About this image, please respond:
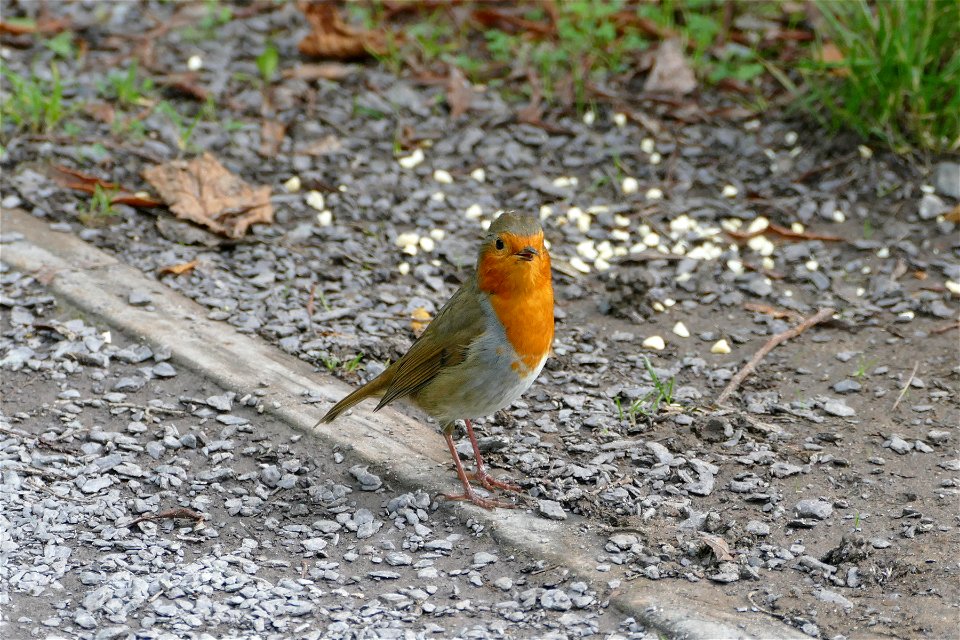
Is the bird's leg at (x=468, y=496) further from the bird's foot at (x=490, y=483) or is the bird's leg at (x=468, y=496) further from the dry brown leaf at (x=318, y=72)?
the dry brown leaf at (x=318, y=72)

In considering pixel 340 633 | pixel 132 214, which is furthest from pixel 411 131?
pixel 340 633

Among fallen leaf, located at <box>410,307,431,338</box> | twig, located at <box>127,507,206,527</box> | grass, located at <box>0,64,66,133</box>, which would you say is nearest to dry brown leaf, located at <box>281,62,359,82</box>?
grass, located at <box>0,64,66,133</box>

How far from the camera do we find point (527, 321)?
385 cm

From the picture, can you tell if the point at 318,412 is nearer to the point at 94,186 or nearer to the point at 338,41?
the point at 94,186

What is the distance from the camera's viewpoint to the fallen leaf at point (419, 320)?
4.94 meters

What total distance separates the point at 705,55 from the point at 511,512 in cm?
396

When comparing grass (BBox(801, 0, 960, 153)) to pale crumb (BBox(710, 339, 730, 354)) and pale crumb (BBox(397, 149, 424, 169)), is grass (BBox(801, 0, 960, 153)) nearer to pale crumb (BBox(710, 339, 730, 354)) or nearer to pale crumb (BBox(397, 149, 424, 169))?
pale crumb (BBox(710, 339, 730, 354))

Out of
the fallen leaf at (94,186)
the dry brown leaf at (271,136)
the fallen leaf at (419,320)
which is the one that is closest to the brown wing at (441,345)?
the fallen leaf at (419,320)

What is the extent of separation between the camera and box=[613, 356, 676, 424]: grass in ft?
14.5

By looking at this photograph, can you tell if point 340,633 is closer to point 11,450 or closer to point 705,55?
point 11,450

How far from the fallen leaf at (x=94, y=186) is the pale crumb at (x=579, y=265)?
6.35ft

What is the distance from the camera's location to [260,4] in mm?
7594

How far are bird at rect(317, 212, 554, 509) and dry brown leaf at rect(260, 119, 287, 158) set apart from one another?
2465 millimetres

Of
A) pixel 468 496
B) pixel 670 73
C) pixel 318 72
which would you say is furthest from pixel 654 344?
pixel 318 72
